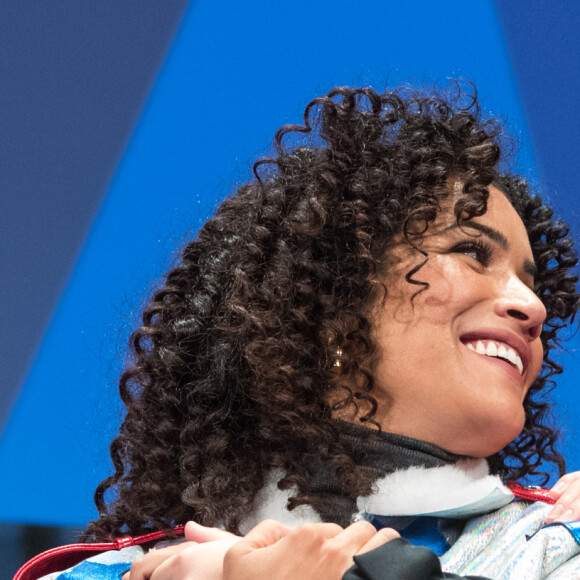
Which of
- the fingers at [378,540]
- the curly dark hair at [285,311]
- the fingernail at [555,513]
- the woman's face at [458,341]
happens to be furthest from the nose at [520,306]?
the fingers at [378,540]

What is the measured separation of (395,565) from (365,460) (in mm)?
413

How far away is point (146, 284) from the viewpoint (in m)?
1.57

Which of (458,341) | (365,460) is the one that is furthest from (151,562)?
(458,341)

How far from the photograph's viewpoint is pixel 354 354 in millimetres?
1196

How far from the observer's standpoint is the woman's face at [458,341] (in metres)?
1.12

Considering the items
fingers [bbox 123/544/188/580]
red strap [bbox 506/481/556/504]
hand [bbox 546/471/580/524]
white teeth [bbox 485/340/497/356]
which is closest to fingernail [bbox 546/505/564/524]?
hand [bbox 546/471/580/524]

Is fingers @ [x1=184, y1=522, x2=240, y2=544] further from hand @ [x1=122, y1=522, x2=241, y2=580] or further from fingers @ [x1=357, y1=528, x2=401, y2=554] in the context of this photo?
fingers @ [x1=357, y1=528, x2=401, y2=554]

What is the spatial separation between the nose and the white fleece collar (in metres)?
0.20

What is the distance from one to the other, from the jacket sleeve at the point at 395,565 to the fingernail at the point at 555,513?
0.35m

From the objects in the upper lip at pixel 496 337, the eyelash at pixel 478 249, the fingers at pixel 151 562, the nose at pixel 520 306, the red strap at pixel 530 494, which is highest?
the eyelash at pixel 478 249

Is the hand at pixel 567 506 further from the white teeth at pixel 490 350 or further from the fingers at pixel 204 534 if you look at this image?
the fingers at pixel 204 534

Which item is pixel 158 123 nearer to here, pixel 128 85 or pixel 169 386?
pixel 128 85

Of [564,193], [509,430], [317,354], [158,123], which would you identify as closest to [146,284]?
[317,354]

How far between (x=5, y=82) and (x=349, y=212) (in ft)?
3.24
